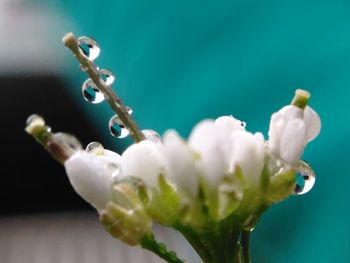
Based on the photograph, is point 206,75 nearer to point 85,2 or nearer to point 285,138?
point 85,2

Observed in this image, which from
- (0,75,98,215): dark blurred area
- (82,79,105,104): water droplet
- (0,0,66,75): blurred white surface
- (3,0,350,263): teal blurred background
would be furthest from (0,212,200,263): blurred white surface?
(82,79,105,104): water droplet

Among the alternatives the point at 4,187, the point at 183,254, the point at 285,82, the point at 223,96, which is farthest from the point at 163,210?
the point at 4,187

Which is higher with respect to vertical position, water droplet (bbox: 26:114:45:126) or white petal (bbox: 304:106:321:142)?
white petal (bbox: 304:106:321:142)

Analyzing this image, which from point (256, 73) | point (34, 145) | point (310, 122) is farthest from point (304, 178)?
point (34, 145)

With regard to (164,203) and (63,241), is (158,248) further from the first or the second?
(63,241)

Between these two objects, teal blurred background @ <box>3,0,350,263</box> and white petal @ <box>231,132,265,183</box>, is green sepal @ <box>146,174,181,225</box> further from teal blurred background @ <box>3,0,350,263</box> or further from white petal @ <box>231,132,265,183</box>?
teal blurred background @ <box>3,0,350,263</box>

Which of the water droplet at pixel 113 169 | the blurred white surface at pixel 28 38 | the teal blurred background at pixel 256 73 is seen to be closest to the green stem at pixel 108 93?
the water droplet at pixel 113 169

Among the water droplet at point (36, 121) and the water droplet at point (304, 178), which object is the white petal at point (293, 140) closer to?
the water droplet at point (304, 178)
